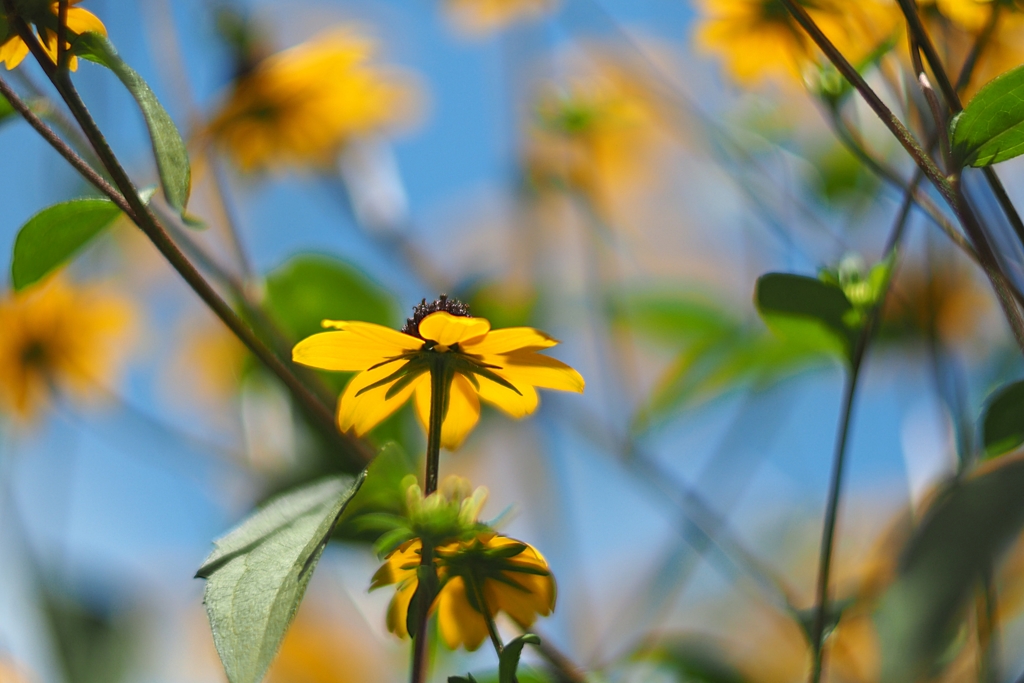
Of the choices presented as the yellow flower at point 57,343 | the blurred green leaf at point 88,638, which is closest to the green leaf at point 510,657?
the blurred green leaf at point 88,638

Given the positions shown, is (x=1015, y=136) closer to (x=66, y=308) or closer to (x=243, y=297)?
(x=243, y=297)

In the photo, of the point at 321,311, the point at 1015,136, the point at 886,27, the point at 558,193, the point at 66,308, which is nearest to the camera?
the point at 1015,136

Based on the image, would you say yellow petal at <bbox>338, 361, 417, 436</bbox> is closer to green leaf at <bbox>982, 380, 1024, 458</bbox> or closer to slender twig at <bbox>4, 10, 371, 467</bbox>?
slender twig at <bbox>4, 10, 371, 467</bbox>

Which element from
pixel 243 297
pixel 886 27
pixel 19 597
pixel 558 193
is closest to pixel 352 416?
pixel 243 297

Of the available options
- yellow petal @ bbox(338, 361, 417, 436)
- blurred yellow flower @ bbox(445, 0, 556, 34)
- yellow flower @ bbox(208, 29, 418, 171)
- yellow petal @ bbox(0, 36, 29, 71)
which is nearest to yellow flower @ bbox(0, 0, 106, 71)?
yellow petal @ bbox(0, 36, 29, 71)

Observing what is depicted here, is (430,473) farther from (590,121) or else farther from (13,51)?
(590,121)

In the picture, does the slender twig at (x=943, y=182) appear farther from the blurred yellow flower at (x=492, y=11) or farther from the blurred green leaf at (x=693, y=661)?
the blurred yellow flower at (x=492, y=11)

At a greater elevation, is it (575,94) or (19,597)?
(575,94)
